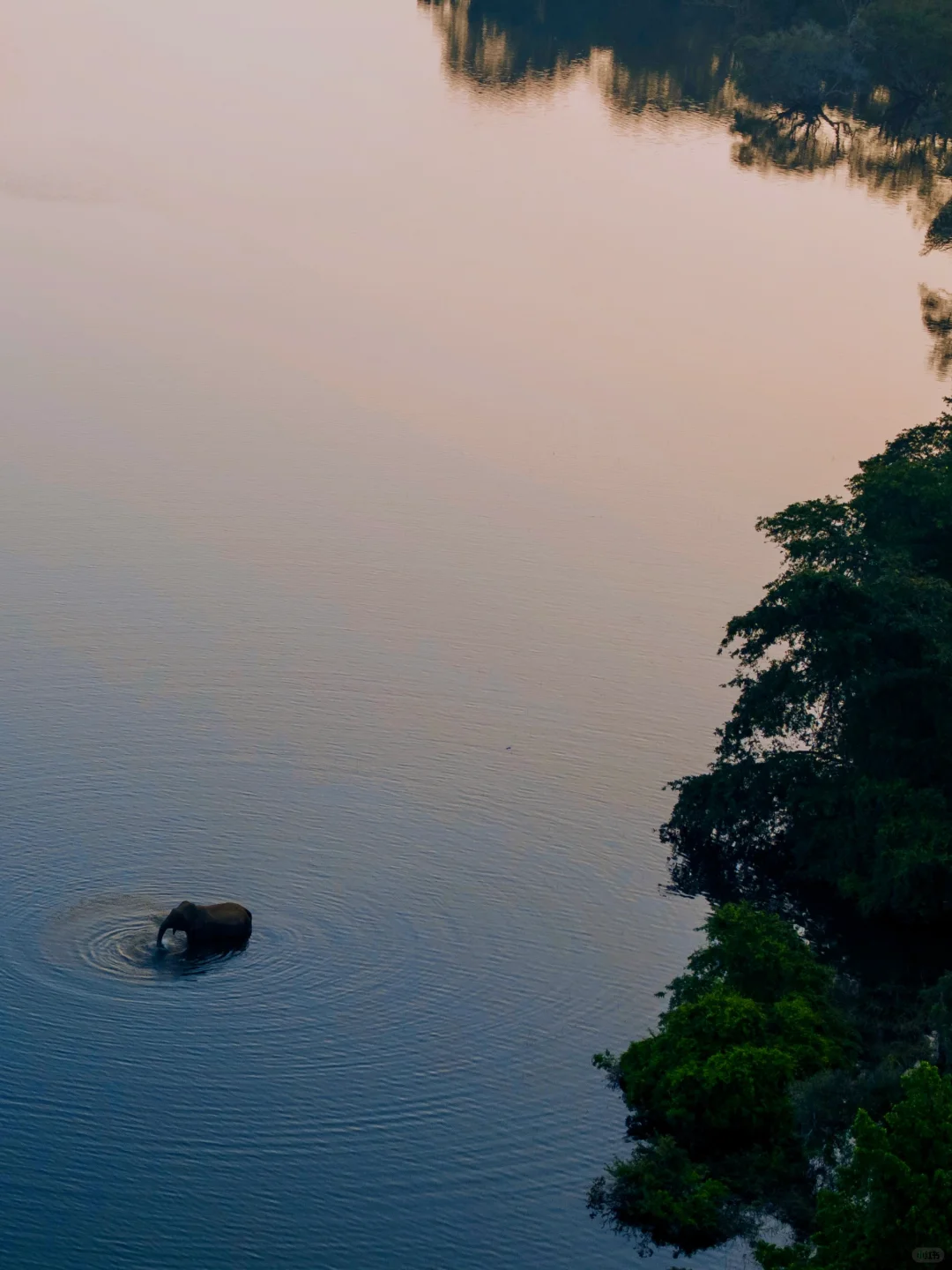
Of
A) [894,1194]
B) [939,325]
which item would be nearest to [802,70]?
[939,325]

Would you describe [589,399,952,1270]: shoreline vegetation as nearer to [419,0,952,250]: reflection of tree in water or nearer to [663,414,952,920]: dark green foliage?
[663,414,952,920]: dark green foliage

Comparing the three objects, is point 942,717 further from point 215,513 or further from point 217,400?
point 217,400

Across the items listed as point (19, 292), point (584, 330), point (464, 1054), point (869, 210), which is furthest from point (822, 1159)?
point (869, 210)

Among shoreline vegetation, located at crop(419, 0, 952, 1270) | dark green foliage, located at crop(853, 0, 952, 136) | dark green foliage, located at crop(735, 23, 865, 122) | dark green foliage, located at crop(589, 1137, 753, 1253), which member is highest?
dark green foliage, located at crop(735, 23, 865, 122)

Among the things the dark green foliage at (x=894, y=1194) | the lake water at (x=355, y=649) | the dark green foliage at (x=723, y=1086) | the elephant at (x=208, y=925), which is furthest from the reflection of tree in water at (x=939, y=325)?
the dark green foliage at (x=894, y=1194)

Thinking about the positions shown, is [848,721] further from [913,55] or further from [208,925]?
[913,55]

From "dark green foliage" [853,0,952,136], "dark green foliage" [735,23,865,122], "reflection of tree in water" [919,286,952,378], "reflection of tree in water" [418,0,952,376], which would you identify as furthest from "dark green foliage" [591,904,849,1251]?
"dark green foliage" [735,23,865,122]
